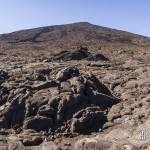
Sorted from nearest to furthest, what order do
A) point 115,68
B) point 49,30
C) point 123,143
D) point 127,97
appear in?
point 123,143
point 127,97
point 115,68
point 49,30

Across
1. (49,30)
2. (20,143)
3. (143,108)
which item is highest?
(49,30)

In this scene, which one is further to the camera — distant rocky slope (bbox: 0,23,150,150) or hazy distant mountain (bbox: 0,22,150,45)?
hazy distant mountain (bbox: 0,22,150,45)

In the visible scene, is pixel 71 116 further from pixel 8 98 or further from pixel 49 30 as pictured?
pixel 49 30

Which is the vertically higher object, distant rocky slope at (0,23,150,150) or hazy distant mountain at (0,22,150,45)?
hazy distant mountain at (0,22,150,45)

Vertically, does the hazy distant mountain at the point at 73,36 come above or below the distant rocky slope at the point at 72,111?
above

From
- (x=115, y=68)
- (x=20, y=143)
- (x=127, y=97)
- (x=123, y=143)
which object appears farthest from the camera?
(x=115, y=68)

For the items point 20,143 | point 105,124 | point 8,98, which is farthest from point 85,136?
point 8,98

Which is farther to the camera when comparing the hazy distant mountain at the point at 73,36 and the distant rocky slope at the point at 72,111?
the hazy distant mountain at the point at 73,36

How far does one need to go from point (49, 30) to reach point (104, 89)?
93040mm

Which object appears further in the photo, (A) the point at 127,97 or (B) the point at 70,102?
(A) the point at 127,97

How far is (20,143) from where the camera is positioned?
2203 centimetres

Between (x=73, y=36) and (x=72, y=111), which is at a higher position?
(x=73, y=36)

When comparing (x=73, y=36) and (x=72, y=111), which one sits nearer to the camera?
(x=72, y=111)

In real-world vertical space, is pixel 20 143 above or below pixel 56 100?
below
